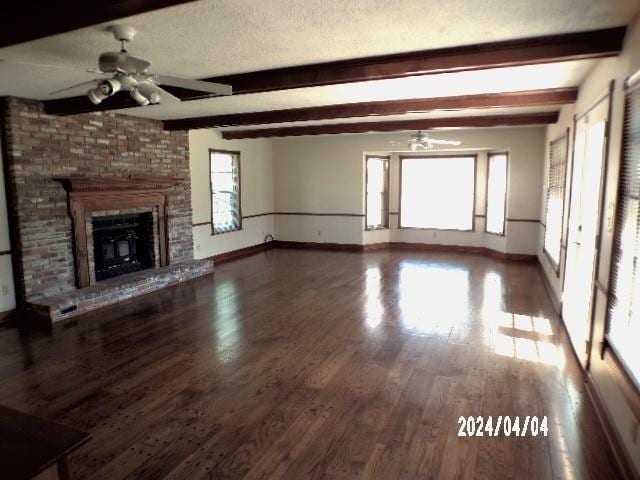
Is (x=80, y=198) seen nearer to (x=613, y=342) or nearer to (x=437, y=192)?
(x=613, y=342)

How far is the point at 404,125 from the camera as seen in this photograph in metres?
7.23

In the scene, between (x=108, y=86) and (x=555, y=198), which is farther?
(x=555, y=198)

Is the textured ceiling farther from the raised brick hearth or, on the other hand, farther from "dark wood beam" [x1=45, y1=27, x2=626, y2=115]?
the raised brick hearth

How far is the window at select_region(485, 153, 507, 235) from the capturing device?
8688 mm

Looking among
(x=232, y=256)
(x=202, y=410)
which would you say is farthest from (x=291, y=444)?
(x=232, y=256)

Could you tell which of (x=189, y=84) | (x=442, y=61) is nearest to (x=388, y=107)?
(x=442, y=61)

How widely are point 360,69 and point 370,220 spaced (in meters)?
6.40

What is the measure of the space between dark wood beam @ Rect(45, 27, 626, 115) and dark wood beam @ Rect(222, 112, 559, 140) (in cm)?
371

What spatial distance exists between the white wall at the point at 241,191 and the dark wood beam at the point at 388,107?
1.20 meters

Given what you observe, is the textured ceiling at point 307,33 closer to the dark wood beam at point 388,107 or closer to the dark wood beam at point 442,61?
the dark wood beam at point 442,61

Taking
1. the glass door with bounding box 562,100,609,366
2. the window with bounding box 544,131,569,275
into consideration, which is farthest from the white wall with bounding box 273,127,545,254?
the glass door with bounding box 562,100,609,366

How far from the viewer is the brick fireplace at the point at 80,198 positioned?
5.06m

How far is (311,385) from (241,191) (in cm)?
626

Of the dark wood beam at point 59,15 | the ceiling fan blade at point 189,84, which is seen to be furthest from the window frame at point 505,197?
the dark wood beam at point 59,15
